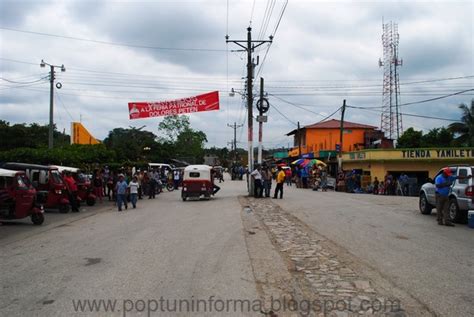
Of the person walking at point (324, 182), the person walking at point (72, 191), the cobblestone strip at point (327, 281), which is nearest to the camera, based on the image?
the cobblestone strip at point (327, 281)

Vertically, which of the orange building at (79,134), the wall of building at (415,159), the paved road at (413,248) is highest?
the orange building at (79,134)

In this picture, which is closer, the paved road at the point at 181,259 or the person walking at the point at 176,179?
the paved road at the point at 181,259

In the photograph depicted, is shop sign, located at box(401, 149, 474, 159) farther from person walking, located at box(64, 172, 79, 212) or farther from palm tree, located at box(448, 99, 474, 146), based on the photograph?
person walking, located at box(64, 172, 79, 212)

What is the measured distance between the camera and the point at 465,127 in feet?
164

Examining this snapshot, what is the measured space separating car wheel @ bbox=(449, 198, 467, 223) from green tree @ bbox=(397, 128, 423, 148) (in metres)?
43.0

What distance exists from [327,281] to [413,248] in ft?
11.9

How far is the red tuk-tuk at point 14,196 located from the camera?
605 inches

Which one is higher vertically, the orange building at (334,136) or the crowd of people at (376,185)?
the orange building at (334,136)

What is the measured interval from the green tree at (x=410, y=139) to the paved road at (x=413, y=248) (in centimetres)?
4088

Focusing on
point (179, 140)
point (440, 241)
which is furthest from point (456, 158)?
point (179, 140)

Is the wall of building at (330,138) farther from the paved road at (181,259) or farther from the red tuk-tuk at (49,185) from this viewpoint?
the paved road at (181,259)

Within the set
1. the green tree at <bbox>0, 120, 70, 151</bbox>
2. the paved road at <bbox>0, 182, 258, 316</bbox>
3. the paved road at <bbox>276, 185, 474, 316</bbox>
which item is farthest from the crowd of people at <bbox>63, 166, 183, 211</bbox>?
the green tree at <bbox>0, 120, 70, 151</bbox>

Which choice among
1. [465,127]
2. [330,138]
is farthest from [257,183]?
[330,138]

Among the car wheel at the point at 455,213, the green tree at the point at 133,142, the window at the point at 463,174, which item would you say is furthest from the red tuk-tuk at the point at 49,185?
the green tree at the point at 133,142
